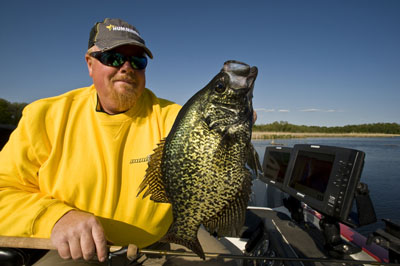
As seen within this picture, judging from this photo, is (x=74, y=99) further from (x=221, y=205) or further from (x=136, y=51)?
(x=221, y=205)

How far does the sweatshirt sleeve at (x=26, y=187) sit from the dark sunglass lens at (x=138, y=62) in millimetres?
875

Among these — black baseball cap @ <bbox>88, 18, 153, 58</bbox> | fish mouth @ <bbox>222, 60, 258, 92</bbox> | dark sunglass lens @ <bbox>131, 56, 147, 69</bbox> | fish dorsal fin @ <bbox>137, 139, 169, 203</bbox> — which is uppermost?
black baseball cap @ <bbox>88, 18, 153, 58</bbox>

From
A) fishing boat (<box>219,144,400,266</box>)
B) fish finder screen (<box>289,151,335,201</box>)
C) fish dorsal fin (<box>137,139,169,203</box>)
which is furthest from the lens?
fish finder screen (<box>289,151,335,201</box>)

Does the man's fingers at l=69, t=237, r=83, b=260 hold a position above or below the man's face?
below

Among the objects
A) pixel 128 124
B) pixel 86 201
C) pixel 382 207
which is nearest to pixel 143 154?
pixel 128 124

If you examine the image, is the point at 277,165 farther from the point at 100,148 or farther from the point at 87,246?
the point at 87,246

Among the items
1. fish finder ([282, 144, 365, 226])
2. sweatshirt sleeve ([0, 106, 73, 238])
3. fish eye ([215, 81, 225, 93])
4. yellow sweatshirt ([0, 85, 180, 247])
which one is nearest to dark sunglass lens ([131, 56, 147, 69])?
yellow sweatshirt ([0, 85, 180, 247])

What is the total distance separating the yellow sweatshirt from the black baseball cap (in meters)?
0.49

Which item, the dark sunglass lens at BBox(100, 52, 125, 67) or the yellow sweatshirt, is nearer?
the yellow sweatshirt

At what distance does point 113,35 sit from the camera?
6.91 ft

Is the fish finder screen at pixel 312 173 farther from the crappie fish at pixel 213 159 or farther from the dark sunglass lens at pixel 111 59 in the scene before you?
the dark sunglass lens at pixel 111 59

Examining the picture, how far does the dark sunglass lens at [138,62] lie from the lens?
2.14m

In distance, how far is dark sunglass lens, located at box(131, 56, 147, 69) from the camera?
7.01ft

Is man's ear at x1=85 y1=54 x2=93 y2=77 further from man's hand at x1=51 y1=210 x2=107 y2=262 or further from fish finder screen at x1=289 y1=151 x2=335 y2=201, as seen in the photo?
fish finder screen at x1=289 y1=151 x2=335 y2=201
